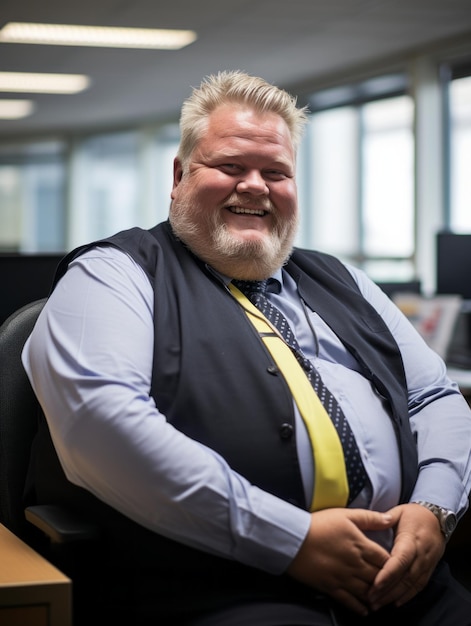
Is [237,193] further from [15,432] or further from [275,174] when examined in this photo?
[15,432]

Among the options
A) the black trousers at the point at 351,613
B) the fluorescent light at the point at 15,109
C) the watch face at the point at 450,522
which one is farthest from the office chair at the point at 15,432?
the fluorescent light at the point at 15,109

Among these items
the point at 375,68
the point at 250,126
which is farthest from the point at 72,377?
the point at 375,68

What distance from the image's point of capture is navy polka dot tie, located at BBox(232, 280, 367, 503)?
158cm

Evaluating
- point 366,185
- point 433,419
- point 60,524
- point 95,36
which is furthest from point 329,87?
point 60,524

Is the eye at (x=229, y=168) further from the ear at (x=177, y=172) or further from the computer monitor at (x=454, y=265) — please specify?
the computer monitor at (x=454, y=265)

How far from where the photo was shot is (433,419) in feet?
5.82

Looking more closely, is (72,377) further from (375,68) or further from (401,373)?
(375,68)

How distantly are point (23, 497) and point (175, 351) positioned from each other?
40 centimetres

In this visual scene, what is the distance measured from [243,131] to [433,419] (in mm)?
684

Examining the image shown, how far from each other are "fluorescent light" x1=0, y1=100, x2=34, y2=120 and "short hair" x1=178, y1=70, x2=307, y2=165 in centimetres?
811

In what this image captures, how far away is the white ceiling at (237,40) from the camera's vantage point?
19.3 ft

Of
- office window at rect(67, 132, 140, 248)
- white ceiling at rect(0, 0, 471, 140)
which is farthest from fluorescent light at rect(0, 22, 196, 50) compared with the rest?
office window at rect(67, 132, 140, 248)

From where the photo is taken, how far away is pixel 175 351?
1.52 meters

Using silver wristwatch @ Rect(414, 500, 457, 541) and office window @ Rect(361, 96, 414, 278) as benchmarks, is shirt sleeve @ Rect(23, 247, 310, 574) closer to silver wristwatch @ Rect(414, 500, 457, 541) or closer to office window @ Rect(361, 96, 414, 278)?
silver wristwatch @ Rect(414, 500, 457, 541)
